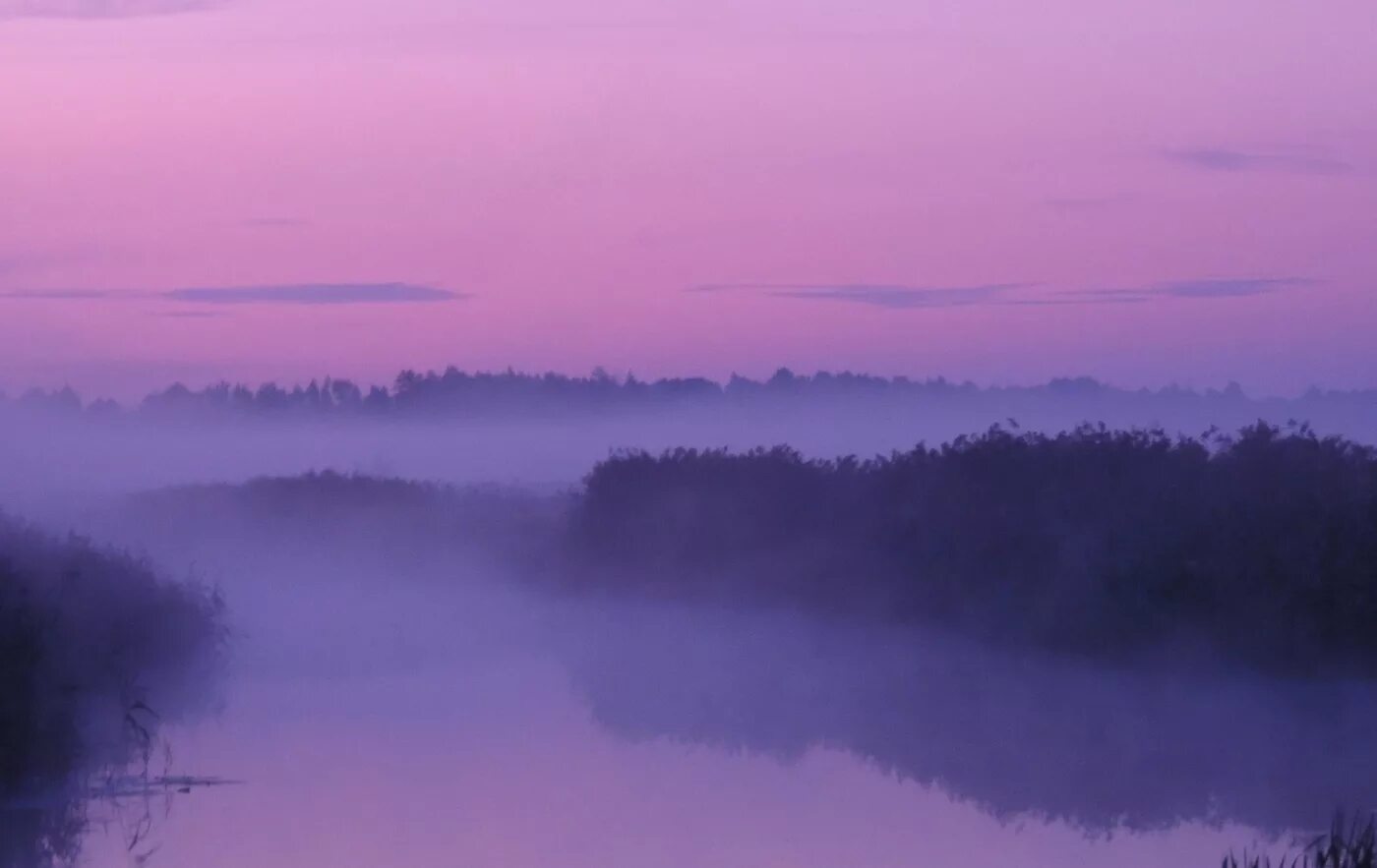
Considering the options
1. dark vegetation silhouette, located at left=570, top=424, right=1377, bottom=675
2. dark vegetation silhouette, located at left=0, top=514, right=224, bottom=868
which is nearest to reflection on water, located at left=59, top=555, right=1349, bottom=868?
dark vegetation silhouette, located at left=0, top=514, right=224, bottom=868

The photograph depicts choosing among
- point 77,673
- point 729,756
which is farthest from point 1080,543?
point 77,673

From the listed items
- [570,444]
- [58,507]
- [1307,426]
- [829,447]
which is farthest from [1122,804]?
[570,444]

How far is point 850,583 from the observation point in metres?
26.6

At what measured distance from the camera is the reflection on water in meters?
13.8

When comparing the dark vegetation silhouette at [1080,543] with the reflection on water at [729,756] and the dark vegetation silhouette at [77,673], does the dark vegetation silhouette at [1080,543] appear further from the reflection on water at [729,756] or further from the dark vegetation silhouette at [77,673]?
the dark vegetation silhouette at [77,673]

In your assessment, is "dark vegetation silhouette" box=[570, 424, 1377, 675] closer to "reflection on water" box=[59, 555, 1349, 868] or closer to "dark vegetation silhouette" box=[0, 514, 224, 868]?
"reflection on water" box=[59, 555, 1349, 868]

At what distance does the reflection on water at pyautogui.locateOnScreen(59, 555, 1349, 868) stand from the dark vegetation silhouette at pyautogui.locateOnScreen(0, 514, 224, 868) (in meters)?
0.51

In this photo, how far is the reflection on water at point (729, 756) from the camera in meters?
13.8

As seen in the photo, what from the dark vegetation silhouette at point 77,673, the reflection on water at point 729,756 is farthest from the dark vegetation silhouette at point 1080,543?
the dark vegetation silhouette at point 77,673

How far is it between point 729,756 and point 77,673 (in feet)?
18.4

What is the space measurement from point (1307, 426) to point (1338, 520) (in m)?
2.23

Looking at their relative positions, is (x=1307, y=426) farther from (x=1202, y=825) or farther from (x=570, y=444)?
(x=570, y=444)

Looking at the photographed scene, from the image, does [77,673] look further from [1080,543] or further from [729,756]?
[1080,543]

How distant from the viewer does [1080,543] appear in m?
23.0
